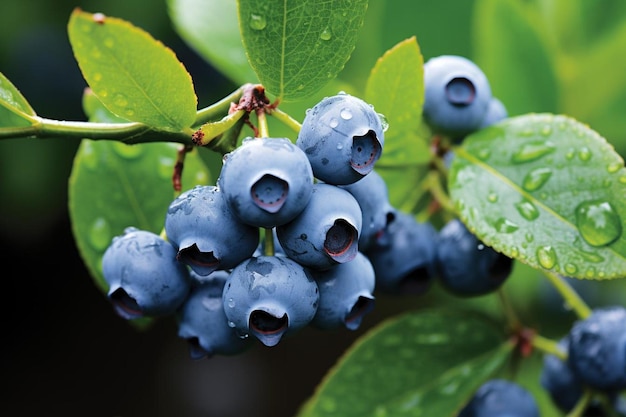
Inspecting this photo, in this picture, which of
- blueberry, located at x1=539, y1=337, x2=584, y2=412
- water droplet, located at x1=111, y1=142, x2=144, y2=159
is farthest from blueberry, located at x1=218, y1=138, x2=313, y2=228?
blueberry, located at x1=539, y1=337, x2=584, y2=412

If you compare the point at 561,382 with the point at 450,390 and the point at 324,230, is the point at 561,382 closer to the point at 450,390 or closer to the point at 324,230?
the point at 450,390

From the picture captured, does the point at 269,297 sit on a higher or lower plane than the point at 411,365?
higher

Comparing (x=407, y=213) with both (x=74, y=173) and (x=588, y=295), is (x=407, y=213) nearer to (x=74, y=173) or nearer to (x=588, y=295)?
(x=74, y=173)

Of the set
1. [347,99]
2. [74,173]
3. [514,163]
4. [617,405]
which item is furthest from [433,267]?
[74,173]

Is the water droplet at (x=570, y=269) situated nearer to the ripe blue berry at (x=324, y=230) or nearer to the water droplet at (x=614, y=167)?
the water droplet at (x=614, y=167)

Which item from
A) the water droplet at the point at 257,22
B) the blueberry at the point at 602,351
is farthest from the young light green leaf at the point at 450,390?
the water droplet at the point at 257,22

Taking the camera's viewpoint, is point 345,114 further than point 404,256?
No

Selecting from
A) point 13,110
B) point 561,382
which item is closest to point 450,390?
point 561,382
